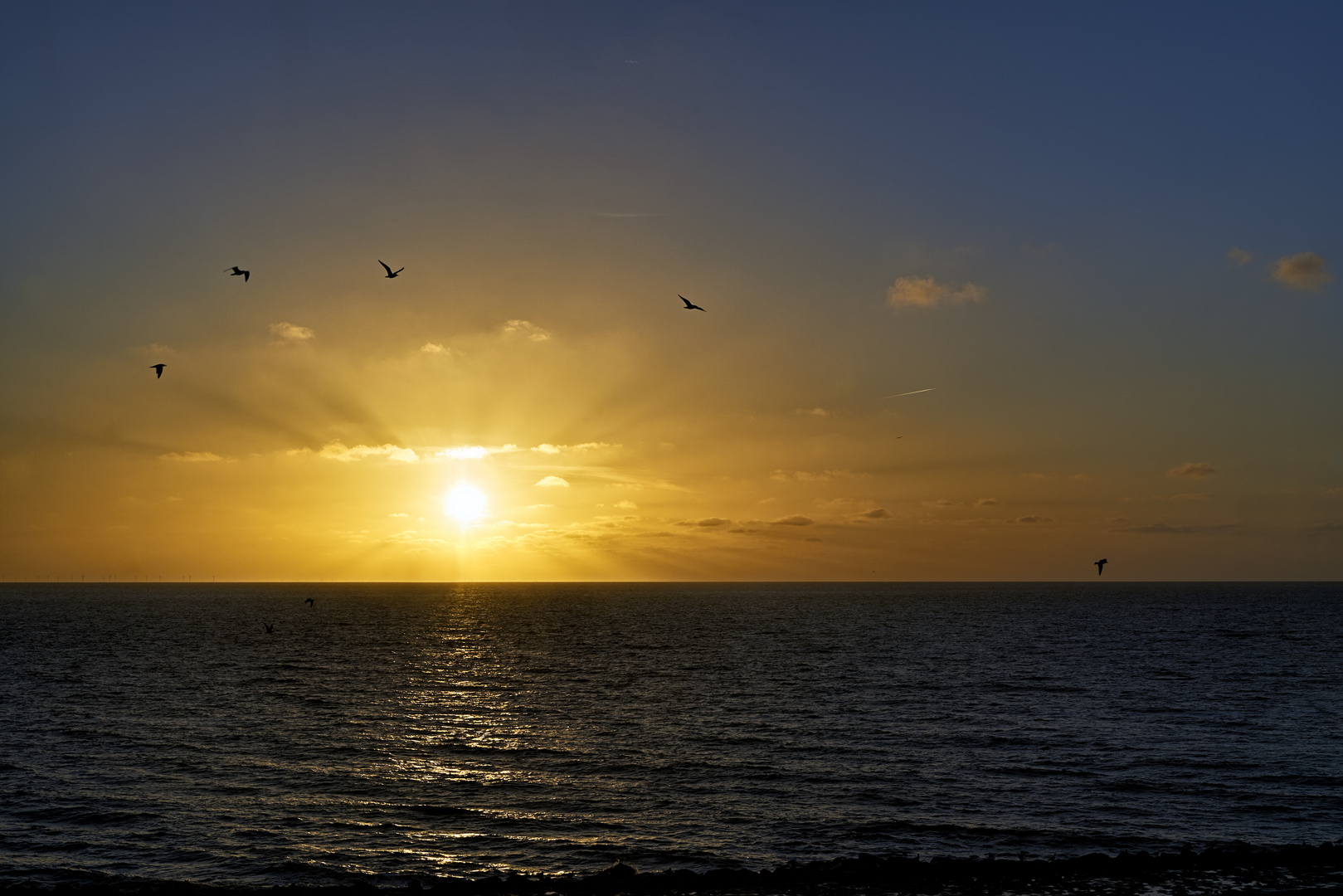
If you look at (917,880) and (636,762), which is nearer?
(917,880)

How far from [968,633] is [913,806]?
109969mm

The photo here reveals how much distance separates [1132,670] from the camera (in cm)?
8431

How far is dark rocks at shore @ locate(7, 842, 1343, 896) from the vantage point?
26547mm

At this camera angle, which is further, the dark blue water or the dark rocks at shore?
the dark blue water

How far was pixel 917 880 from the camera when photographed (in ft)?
89.7

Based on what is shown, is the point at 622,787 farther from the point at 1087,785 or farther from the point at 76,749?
the point at 76,749

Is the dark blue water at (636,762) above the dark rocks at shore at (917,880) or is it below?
below

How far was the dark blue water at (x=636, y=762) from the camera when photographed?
32406 millimetres

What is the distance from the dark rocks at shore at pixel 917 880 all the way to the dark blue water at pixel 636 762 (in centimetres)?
219

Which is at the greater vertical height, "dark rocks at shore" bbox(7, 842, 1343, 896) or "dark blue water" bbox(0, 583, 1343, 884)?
"dark rocks at shore" bbox(7, 842, 1343, 896)

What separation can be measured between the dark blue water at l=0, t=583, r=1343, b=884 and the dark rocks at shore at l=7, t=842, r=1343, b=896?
2.19m

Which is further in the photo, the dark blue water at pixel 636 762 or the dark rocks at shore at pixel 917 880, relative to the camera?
the dark blue water at pixel 636 762

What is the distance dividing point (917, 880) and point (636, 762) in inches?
780

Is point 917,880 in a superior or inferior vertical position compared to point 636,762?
superior
